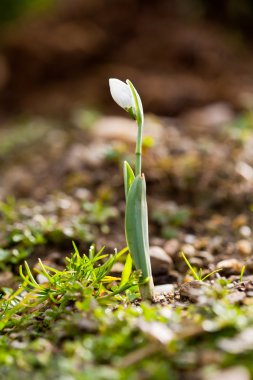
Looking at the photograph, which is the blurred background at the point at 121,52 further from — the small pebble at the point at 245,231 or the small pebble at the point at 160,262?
the small pebble at the point at 160,262

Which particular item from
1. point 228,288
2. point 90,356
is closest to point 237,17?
point 228,288

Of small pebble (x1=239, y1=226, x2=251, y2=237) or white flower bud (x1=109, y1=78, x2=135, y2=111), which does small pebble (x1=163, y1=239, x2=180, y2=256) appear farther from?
white flower bud (x1=109, y1=78, x2=135, y2=111)

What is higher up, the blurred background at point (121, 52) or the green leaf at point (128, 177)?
the green leaf at point (128, 177)

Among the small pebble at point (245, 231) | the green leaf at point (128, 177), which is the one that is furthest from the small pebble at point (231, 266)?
the green leaf at point (128, 177)

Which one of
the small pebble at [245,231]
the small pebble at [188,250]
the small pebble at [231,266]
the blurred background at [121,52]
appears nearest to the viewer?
the small pebble at [231,266]

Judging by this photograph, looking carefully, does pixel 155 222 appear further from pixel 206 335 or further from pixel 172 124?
pixel 172 124

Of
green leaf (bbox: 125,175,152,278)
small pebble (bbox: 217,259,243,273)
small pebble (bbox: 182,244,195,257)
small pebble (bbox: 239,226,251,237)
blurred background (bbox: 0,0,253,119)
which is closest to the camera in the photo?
green leaf (bbox: 125,175,152,278)

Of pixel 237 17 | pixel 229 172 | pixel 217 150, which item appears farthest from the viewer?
pixel 237 17

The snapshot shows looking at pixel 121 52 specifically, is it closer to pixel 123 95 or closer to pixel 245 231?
pixel 245 231

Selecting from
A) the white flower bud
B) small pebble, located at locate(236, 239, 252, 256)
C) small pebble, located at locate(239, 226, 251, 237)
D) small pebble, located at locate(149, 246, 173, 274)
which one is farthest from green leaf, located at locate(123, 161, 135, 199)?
small pebble, located at locate(239, 226, 251, 237)
